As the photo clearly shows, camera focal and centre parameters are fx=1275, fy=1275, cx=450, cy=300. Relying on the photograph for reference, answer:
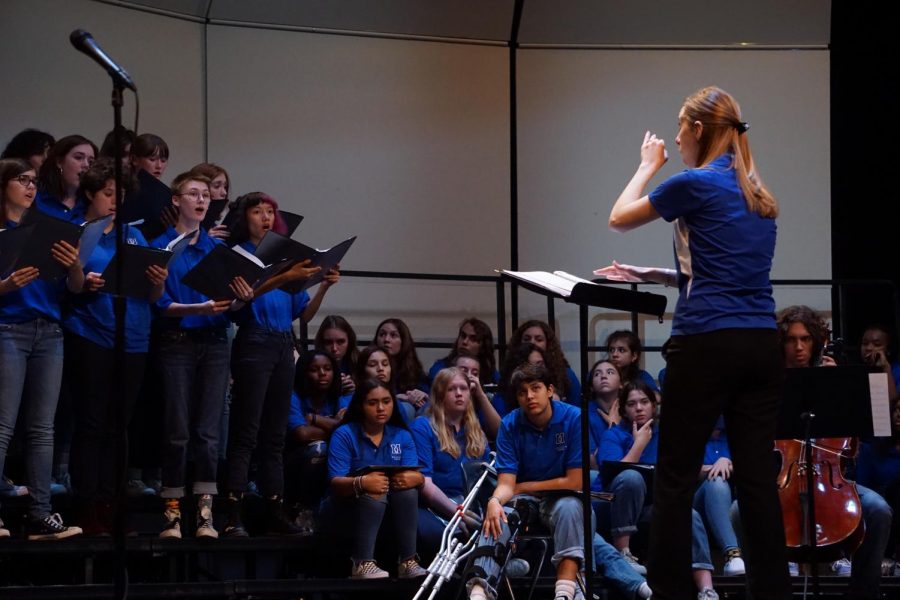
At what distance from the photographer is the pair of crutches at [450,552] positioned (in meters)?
5.07

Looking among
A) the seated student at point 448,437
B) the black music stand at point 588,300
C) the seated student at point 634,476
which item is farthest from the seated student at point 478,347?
the black music stand at point 588,300

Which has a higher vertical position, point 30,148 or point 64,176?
point 30,148

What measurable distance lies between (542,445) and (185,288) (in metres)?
1.71

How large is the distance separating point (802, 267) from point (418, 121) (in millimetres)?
2698

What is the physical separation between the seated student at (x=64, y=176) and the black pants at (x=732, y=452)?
2774mm

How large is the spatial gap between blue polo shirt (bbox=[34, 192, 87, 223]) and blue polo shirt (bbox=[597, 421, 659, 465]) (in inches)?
107

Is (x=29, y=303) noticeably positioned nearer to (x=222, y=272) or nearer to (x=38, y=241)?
(x=38, y=241)

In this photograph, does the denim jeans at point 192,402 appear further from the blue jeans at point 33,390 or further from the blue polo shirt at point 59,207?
the blue polo shirt at point 59,207

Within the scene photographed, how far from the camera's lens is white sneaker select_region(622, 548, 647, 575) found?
5582mm

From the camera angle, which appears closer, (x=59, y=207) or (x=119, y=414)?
(x=119, y=414)

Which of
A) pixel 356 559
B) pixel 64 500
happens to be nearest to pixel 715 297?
pixel 356 559

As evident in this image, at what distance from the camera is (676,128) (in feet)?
27.7

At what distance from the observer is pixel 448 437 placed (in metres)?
6.12

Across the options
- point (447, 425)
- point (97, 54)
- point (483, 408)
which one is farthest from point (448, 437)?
point (97, 54)
